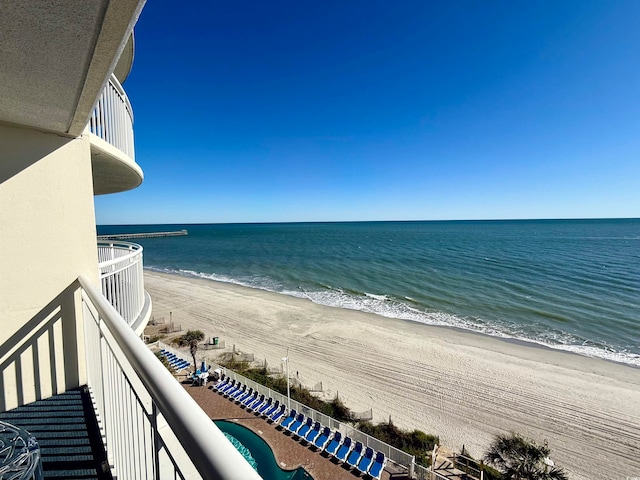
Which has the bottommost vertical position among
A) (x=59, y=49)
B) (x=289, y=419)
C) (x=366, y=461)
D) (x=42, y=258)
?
(x=366, y=461)

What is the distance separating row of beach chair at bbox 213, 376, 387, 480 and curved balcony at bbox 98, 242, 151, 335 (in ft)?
22.8

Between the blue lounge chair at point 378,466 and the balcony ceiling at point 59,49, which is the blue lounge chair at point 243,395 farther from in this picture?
the balcony ceiling at point 59,49

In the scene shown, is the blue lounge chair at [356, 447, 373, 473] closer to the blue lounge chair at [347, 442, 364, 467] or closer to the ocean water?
the blue lounge chair at [347, 442, 364, 467]

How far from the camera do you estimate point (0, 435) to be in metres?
2.05

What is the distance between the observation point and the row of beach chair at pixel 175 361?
47.2ft

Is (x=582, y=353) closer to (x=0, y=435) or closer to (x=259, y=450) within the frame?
(x=259, y=450)

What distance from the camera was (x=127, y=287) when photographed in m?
4.80

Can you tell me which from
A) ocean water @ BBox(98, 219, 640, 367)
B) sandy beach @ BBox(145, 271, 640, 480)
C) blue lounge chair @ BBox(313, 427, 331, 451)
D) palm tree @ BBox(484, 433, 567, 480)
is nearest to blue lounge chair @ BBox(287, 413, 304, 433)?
blue lounge chair @ BBox(313, 427, 331, 451)

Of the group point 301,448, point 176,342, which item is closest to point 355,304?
point 176,342

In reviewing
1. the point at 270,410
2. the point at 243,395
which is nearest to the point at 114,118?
the point at 270,410

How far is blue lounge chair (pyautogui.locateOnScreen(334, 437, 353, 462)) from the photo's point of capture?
9188mm

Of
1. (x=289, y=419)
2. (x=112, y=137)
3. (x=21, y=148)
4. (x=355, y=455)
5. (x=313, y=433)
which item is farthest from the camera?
(x=289, y=419)

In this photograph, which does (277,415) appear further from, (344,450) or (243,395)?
(344,450)

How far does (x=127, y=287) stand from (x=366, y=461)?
8.32m
